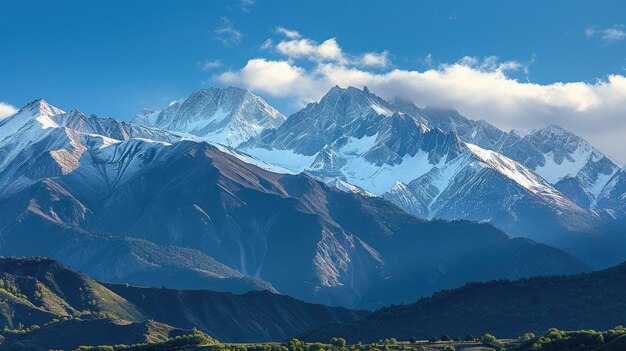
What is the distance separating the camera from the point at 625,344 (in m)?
196
